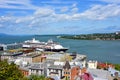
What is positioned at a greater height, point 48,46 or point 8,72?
point 8,72

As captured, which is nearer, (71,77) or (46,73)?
(71,77)

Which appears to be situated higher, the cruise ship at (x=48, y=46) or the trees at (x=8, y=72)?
the trees at (x=8, y=72)

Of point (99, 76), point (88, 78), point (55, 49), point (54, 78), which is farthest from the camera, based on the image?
point (55, 49)

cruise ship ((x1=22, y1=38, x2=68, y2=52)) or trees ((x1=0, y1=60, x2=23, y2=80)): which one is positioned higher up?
trees ((x1=0, y1=60, x2=23, y2=80))

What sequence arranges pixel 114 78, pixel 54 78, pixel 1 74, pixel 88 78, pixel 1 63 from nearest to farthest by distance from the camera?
pixel 1 74, pixel 1 63, pixel 88 78, pixel 54 78, pixel 114 78

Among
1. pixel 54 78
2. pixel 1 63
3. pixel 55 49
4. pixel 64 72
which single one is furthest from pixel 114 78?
pixel 55 49

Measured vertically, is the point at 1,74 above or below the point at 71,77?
above

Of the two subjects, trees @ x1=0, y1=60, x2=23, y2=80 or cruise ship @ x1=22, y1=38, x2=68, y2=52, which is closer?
trees @ x1=0, y1=60, x2=23, y2=80

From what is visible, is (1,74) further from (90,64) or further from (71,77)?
(90,64)

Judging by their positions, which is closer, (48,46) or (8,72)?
(8,72)

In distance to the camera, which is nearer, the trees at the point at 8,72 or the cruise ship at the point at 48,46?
the trees at the point at 8,72
